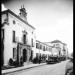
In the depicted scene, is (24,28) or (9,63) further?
(24,28)

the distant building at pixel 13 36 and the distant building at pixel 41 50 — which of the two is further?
the distant building at pixel 41 50

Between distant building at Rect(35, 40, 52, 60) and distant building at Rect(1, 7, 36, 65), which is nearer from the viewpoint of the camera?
distant building at Rect(1, 7, 36, 65)

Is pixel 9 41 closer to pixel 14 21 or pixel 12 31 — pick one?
pixel 12 31

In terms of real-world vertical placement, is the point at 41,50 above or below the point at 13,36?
below

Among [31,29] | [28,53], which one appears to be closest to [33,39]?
[31,29]

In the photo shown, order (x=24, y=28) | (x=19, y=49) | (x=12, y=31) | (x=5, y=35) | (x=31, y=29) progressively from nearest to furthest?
(x=5, y=35)
(x=12, y=31)
(x=19, y=49)
(x=24, y=28)
(x=31, y=29)

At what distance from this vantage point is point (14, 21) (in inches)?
870

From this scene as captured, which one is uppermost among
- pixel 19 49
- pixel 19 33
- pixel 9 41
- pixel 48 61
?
pixel 19 33

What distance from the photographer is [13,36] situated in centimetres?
2195

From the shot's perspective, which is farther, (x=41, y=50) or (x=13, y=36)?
(x=41, y=50)

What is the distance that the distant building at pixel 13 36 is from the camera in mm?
18984

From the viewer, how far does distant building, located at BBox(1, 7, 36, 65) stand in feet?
62.3

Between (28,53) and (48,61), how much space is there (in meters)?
4.88

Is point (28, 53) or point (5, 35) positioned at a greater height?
point (5, 35)
